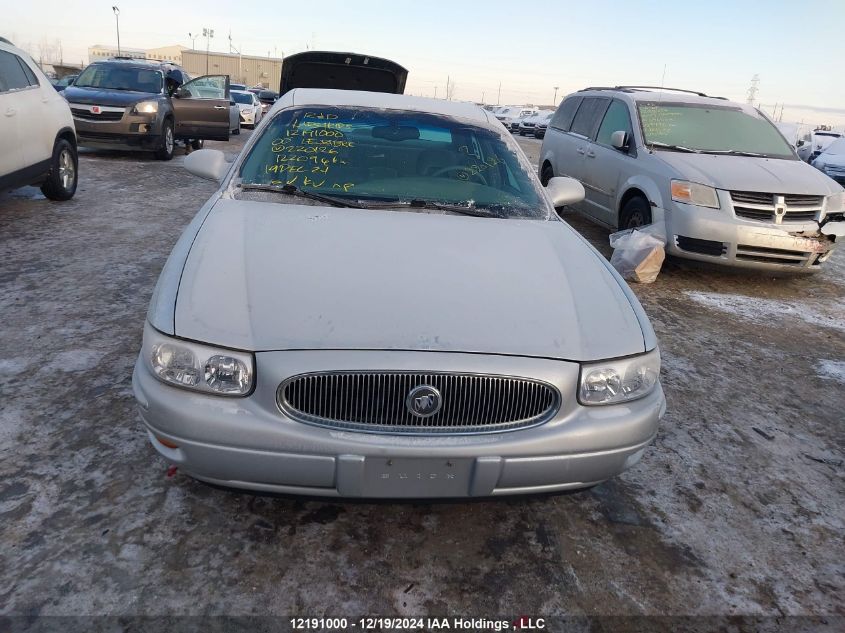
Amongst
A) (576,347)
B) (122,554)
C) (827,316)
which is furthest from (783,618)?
(827,316)

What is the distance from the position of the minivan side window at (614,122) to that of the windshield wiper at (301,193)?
16.1 ft

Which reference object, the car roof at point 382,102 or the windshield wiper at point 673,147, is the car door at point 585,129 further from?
the car roof at point 382,102

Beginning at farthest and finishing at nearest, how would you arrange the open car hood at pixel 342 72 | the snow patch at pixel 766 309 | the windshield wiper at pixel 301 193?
the open car hood at pixel 342 72
the snow patch at pixel 766 309
the windshield wiper at pixel 301 193

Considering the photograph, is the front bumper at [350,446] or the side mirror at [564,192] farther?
the side mirror at [564,192]

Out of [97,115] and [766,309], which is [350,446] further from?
[97,115]

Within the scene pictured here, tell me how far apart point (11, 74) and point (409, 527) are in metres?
6.68

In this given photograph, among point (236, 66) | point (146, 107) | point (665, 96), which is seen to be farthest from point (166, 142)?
point (236, 66)

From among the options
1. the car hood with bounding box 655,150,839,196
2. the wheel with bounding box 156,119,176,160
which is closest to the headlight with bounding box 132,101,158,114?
the wheel with bounding box 156,119,176,160

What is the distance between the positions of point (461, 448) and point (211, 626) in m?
0.93

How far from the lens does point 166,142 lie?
1161cm

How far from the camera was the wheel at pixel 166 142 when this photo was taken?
1141cm

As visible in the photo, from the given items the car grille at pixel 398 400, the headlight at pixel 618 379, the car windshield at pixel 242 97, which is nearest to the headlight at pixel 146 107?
the car grille at pixel 398 400

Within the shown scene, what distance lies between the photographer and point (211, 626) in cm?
190

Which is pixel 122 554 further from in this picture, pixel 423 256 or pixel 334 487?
pixel 423 256
